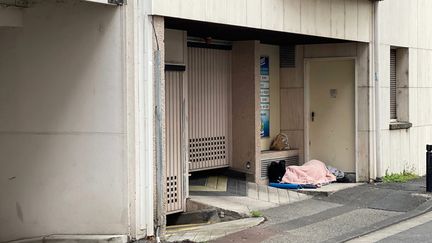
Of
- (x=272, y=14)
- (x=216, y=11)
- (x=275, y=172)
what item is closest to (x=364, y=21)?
(x=272, y=14)

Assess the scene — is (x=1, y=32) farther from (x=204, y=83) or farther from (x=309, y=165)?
(x=309, y=165)

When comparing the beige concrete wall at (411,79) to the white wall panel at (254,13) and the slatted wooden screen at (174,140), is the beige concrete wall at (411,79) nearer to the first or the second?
the white wall panel at (254,13)

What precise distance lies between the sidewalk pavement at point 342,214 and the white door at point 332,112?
3.45 feet

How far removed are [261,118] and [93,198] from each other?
5728 mm

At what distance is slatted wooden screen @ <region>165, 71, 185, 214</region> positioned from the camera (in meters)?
10.4

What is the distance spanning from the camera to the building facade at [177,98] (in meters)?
8.59

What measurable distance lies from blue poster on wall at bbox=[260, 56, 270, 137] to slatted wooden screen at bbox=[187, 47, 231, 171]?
1.07 m

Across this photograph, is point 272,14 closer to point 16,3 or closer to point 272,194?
point 272,194

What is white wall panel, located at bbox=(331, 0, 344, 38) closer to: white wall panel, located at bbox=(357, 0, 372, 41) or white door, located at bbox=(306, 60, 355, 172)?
white wall panel, located at bbox=(357, 0, 372, 41)

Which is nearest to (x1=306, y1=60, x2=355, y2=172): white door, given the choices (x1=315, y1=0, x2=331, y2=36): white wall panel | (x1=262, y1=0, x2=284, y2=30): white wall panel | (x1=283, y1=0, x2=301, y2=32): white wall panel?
(x1=315, y1=0, x2=331, y2=36): white wall panel

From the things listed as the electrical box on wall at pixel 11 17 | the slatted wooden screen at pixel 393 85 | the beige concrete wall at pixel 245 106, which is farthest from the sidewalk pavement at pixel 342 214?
the electrical box on wall at pixel 11 17

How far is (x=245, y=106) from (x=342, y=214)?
3.00 metres

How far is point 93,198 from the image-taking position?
8672mm

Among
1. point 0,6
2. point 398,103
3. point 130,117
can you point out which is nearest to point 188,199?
point 130,117
